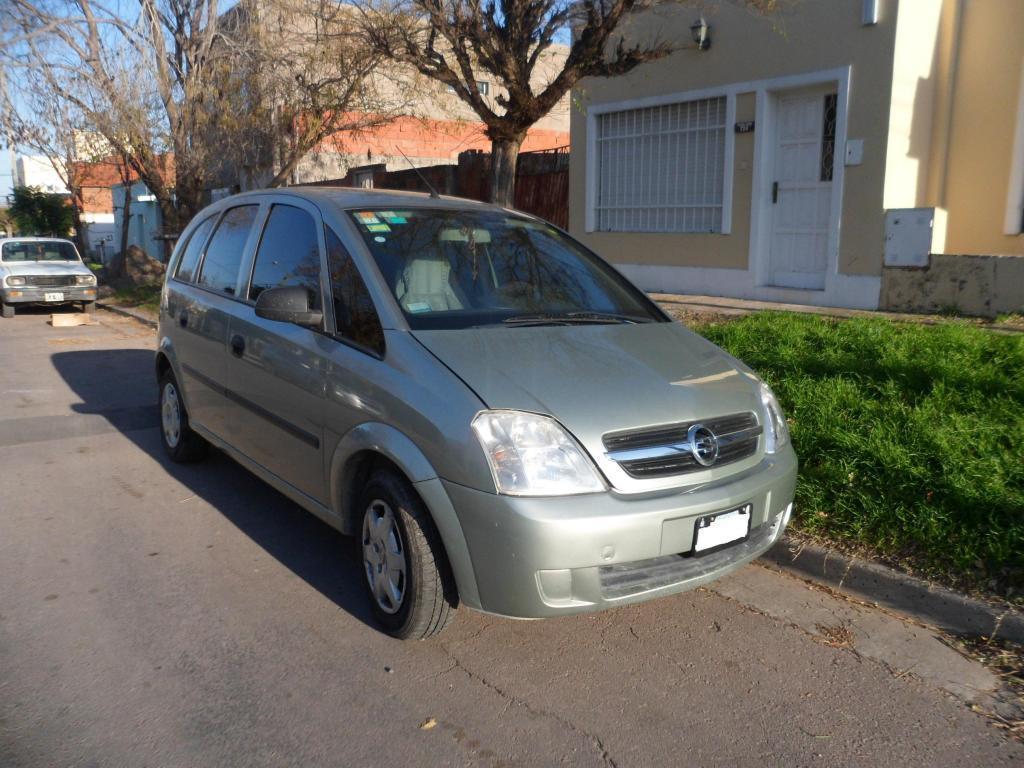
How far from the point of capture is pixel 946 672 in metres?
3.41

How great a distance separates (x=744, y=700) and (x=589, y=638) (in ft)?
2.31

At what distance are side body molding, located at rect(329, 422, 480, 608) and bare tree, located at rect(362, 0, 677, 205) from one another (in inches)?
226

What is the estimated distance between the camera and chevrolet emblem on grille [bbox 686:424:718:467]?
10.9 ft

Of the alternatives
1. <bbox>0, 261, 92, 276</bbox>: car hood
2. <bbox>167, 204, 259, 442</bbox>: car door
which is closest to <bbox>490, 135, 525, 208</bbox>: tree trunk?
<bbox>167, 204, 259, 442</bbox>: car door

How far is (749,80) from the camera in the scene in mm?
10734

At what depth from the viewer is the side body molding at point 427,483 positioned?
3156 millimetres

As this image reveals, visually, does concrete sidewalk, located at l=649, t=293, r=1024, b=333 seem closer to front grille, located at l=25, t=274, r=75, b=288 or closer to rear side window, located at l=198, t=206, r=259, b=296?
rear side window, located at l=198, t=206, r=259, b=296

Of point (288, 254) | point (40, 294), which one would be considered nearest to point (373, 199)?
point (288, 254)

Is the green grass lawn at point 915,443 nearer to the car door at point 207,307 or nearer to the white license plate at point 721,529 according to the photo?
the white license plate at point 721,529

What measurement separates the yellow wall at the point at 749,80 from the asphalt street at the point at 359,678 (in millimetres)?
6877

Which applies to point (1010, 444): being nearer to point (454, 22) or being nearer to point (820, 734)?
point (820, 734)

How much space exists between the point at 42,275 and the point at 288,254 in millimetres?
14166

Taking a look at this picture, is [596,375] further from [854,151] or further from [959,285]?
Result: [854,151]

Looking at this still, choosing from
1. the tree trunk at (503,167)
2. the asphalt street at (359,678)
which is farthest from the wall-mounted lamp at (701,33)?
the asphalt street at (359,678)
